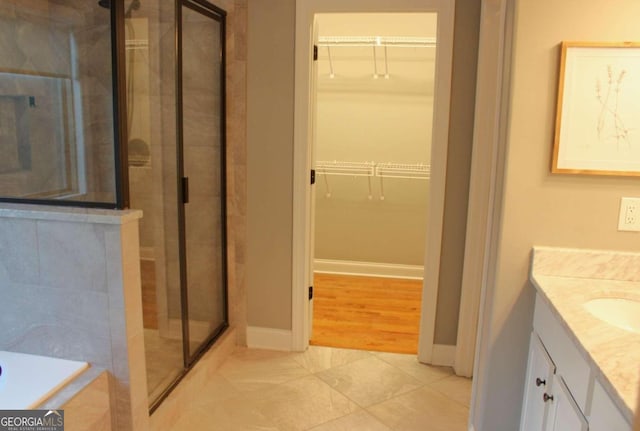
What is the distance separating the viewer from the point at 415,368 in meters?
3.07

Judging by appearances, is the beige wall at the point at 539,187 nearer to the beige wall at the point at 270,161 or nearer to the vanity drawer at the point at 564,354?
Answer: the vanity drawer at the point at 564,354

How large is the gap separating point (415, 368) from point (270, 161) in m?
1.58

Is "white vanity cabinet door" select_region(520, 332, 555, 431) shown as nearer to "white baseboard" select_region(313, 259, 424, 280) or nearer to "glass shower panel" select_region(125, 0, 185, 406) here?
"glass shower panel" select_region(125, 0, 185, 406)

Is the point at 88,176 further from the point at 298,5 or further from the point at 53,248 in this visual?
the point at 298,5

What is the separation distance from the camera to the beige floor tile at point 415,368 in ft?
9.77

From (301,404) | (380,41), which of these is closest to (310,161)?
(301,404)

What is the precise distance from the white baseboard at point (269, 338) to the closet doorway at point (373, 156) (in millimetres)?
866

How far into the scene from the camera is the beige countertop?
1225mm

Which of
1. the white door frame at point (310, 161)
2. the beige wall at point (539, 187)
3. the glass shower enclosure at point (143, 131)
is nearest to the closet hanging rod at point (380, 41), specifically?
the white door frame at point (310, 161)

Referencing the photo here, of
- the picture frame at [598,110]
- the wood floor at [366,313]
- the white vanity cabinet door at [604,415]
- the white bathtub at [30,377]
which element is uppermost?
the picture frame at [598,110]

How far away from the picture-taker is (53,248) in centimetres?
196

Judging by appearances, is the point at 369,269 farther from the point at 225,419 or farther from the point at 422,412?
the point at 225,419

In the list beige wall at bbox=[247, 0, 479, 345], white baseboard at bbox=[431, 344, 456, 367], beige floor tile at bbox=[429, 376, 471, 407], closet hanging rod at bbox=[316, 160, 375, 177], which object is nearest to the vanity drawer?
beige floor tile at bbox=[429, 376, 471, 407]

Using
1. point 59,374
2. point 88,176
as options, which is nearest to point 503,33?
point 88,176
